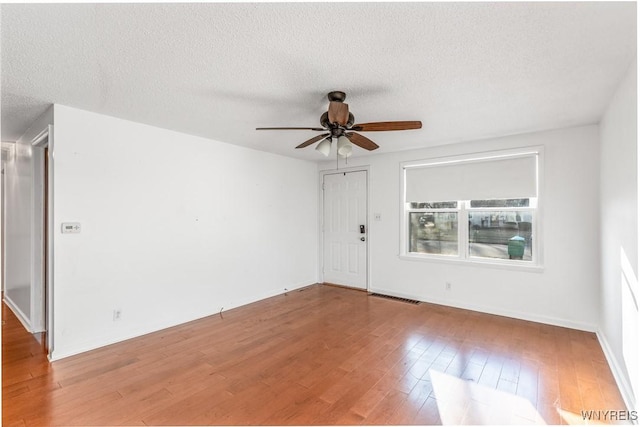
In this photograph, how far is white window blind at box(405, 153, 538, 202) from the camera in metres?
3.79

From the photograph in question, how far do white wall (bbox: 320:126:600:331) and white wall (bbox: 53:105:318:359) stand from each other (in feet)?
7.37


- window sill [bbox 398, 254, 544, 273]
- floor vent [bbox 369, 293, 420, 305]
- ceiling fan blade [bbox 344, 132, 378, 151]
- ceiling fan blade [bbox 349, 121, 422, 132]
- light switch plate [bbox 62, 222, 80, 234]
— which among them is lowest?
floor vent [bbox 369, 293, 420, 305]

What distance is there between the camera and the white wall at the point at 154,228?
2891 millimetres

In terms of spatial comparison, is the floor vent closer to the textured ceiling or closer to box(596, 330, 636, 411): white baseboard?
box(596, 330, 636, 411): white baseboard

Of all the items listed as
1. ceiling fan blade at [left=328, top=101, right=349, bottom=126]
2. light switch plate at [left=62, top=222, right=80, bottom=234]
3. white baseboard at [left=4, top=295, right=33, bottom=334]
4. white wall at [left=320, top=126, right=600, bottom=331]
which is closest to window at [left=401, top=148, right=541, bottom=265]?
white wall at [left=320, top=126, right=600, bottom=331]

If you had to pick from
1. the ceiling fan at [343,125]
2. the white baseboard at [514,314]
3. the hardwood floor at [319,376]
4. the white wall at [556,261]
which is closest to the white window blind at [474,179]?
the white wall at [556,261]

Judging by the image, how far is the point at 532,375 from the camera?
2490 mm

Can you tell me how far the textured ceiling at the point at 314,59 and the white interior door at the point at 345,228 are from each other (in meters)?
2.30

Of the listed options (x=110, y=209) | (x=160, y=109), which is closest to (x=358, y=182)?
(x=160, y=109)

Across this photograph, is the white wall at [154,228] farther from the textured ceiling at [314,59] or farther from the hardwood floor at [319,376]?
the textured ceiling at [314,59]

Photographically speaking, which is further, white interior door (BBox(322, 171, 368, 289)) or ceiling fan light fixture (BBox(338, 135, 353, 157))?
white interior door (BBox(322, 171, 368, 289))

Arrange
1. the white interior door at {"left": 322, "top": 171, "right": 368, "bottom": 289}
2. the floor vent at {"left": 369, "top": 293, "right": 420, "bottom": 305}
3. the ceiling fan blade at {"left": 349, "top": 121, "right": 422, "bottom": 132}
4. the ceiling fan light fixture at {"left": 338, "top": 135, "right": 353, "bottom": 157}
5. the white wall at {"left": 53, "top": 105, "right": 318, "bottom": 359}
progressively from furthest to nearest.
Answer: the white interior door at {"left": 322, "top": 171, "right": 368, "bottom": 289} → the floor vent at {"left": 369, "top": 293, "right": 420, "bottom": 305} → the white wall at {"left": 53, "top": 105, "right": 318, "bottom": 359} → the ceiling fan light fixture at {"left": 338, "top": 135, "right": 353, "bottom": 157} → the ceiling fan blade at {"left": 349, "top": 121, "right": 422, "bottom": 132}

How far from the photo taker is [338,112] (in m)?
2.35

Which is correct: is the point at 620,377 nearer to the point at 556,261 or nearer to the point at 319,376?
the point at 556,261
